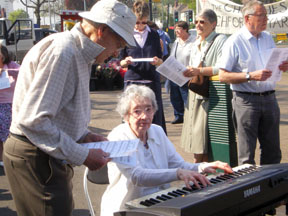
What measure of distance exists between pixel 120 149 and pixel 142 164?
636mm

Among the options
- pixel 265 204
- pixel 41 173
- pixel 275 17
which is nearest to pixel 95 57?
pixel 41 173

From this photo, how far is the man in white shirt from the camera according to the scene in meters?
4.26

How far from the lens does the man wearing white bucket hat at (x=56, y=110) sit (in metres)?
2.17

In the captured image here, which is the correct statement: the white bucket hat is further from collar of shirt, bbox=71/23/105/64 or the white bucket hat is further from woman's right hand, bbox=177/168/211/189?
woman's right hand, bbox=177/168/211/189

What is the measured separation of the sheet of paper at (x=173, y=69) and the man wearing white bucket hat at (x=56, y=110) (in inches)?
95.7

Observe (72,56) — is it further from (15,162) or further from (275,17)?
(275,17)

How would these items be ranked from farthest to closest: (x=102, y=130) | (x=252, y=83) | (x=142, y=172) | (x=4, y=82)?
(x=102, y=130), (x=4, y=82), (x=252, y=83), (x=142, y=172)

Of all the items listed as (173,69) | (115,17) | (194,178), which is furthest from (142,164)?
(173,69)

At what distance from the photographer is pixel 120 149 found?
2.41m

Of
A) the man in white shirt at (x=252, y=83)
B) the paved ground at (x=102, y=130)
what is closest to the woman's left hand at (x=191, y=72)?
the man in white shirt at (x=252, y=83)

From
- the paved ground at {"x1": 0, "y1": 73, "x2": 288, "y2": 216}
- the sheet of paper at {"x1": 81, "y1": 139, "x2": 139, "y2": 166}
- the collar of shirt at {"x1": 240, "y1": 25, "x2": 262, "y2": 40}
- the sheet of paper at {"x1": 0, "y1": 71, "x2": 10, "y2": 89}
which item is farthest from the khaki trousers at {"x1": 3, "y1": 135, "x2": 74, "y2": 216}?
the sheet of paper at {"x1": 0, "y1": 71, "x2": 10, "y2": 89}

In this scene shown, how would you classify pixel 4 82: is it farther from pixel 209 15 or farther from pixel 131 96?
pixel 131 96

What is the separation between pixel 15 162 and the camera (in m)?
2.37

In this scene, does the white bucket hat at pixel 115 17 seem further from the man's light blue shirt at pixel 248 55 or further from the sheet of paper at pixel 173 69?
the sheet of paper at pixel 173 69
